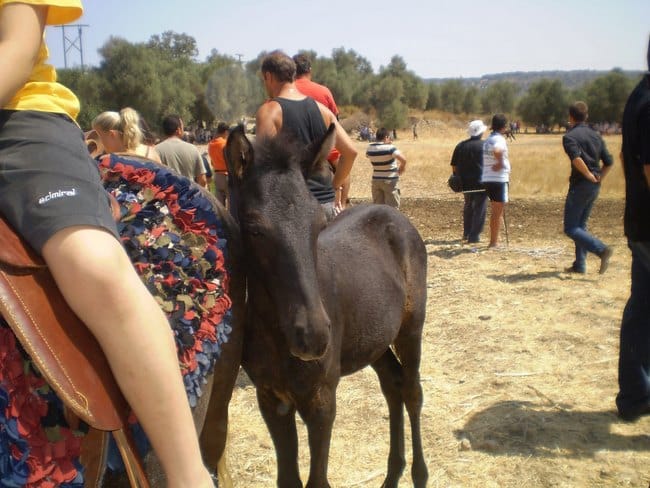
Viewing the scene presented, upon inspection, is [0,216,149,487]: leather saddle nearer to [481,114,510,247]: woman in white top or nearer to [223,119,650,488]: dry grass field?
[223,119,650,488]: dry grass field

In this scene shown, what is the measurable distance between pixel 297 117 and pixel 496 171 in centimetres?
673

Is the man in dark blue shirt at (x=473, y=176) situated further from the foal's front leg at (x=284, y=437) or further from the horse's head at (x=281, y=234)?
the horse's head at (x=281, y=234)

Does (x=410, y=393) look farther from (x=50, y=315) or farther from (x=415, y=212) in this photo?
(x=415, y=212)

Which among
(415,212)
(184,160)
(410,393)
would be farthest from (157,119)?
(410,393)

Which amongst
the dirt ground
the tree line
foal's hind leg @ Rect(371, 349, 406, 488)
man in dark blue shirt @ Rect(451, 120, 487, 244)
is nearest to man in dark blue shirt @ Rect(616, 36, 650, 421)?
the dirt ground

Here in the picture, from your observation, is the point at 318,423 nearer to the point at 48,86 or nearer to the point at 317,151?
the point at 317,151

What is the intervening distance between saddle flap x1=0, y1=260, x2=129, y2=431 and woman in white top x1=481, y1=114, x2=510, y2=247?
30.6 ft

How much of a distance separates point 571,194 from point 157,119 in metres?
52.8

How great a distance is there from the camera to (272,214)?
234 centimetres

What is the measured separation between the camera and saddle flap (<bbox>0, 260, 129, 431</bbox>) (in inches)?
53.2

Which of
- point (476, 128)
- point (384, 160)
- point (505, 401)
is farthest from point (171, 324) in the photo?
point (476, 128)

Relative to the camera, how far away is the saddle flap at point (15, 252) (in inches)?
53.6

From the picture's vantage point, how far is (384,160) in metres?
10.9

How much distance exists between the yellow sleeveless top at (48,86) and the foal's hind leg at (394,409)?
9.70ft
